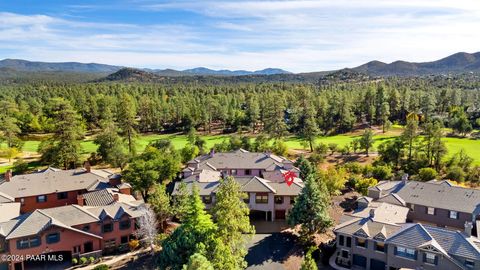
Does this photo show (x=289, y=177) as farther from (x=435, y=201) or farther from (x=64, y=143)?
(x=64, y=143)

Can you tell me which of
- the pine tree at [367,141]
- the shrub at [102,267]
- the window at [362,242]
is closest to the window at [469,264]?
the window at [362,242]

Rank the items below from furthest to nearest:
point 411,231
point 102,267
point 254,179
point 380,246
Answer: point 254,179
point 380,246
point 102,267
point 411,231

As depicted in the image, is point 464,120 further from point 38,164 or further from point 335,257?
point 38,164

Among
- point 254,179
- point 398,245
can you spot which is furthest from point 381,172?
point 398,245

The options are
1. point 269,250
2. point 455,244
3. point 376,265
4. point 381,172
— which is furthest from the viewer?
point 381,172

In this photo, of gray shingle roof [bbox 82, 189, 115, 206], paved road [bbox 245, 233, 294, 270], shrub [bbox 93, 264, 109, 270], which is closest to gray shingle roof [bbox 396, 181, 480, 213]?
paved road [bbox 245, 233, 294, 270]

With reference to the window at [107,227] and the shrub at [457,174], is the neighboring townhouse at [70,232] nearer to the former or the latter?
the window at [107,227]
